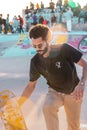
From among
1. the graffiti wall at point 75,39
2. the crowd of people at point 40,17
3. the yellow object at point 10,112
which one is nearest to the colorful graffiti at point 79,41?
the graffiti wall at point 75,39

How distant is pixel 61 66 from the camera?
3.68 metres

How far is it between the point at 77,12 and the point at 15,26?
12.4 feet

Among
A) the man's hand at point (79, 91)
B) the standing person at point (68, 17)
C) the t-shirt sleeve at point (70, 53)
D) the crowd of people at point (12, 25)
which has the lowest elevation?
the crowd of people at point (12, 25)

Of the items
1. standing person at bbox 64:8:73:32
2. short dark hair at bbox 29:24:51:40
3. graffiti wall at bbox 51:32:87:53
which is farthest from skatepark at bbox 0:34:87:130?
standing person at bbox 64:8:73:32

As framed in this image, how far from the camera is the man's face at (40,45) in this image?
3.59m

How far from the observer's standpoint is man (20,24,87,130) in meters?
3.62

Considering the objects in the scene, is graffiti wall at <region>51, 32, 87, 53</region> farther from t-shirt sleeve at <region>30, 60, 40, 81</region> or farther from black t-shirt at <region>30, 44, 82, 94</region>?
black t-shirt at <region>30, 44, 82, 94</region>

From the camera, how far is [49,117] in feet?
12.4

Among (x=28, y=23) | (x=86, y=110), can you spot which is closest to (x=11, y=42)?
(x=28, y=23)

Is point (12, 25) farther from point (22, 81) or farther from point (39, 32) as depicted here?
point (39, 32)

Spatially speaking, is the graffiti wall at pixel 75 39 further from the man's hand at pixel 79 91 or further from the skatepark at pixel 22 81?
the man's hand at pixel 79 91

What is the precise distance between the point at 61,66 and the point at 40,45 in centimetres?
29

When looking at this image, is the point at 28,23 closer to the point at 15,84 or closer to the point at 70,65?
the point at 15,84

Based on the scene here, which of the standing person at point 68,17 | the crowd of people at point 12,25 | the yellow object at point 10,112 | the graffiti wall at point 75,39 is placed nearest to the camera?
the yellow object at point 10,112
